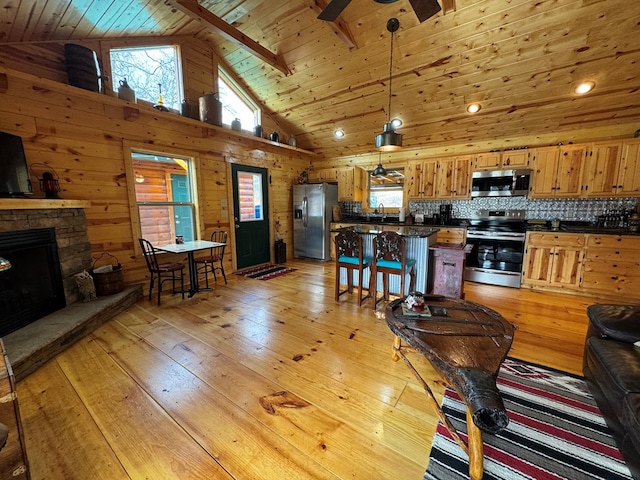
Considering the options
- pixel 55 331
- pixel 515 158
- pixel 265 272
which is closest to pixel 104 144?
pixel 55 331

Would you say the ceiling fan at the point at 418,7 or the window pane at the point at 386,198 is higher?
the ceiling fan at the point at 418,7

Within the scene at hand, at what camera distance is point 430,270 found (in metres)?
3.38

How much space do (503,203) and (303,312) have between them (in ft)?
13.0

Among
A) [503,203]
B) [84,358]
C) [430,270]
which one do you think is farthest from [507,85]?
[84,358]

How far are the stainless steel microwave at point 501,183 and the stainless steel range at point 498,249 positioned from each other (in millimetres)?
417

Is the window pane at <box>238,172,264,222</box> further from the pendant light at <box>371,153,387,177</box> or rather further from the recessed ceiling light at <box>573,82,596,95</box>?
the recessed ceiling light at <box>573,82,596,95</box>

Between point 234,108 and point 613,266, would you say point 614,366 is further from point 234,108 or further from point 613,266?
point 234,108

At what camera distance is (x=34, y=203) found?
2.40 m

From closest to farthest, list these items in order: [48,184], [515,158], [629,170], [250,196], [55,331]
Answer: [55,331]
[48,184]
[629,170]
[515,158]
[250,196]

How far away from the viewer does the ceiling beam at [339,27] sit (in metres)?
3.06

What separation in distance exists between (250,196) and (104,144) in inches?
95.4

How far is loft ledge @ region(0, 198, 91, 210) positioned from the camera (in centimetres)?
223

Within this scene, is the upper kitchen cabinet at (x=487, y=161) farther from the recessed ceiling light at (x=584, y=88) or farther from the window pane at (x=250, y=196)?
the window pane at (x=250, y=196)

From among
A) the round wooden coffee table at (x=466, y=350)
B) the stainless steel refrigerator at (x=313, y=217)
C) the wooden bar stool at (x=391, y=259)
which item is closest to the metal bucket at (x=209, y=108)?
the stainless steel refrigerator at (x=313, y=217)
